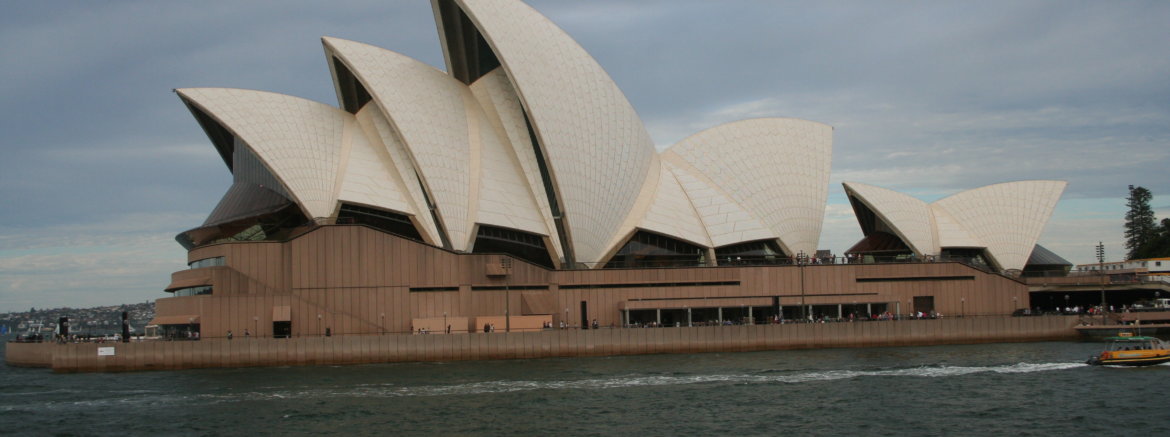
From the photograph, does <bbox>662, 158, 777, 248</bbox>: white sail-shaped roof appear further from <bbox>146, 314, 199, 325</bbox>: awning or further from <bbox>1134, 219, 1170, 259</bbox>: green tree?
<bbox>1134, 219, 1170, 259</bbox>: green tree

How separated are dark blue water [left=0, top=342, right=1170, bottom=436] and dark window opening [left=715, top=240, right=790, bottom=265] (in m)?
14.7

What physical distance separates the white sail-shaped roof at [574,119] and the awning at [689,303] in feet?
11.0

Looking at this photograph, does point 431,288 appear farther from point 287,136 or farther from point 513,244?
point 287,136

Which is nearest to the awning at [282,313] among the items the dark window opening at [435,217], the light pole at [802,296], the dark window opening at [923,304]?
the dark window opening at [435,217]

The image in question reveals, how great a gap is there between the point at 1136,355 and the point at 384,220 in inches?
1392

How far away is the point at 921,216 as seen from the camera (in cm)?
6638

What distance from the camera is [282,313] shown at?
167ft

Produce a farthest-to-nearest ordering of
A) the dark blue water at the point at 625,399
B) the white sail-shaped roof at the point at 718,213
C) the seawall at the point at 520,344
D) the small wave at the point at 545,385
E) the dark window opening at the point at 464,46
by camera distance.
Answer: the white sail-shaped roof at the point at 718,213
the dark window opening at the point at 464,46
the seawall at the point at 520,344
the small wave at the point at 545,385
the dark blue water at the point at 625,399

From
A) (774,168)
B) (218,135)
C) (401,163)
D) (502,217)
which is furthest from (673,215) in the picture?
(218,135)

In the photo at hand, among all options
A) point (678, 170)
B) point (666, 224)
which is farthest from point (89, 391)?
point (678, 170)

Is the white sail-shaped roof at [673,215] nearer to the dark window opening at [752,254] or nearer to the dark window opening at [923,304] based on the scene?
the dark window opening at [752,254]

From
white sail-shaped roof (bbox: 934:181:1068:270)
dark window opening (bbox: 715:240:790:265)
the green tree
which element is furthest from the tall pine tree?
dark window opening (bbox: 715:240:790:265)

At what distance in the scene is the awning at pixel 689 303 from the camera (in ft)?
188

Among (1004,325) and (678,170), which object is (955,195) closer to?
(1004,325)
